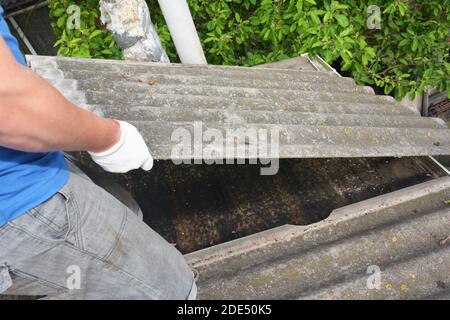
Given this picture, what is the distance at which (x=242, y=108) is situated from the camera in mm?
2449

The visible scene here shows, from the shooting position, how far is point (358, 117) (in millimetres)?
2684

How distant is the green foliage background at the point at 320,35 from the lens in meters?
3.97

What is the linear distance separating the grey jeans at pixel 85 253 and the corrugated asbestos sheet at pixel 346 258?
1.21ft

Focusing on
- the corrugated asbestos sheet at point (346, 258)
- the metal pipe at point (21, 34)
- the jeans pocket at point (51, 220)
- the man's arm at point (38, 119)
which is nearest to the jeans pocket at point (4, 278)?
the jeans pocket at point (51, 220)

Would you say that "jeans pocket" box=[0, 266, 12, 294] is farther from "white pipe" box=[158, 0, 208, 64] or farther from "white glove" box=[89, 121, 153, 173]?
"white pipe" box=[158, 0, 208, 64]

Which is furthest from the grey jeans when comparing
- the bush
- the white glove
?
the bush

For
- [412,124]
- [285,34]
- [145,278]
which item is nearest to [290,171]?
[412,124]

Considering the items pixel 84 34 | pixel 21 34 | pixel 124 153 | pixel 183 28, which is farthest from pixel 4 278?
pixel 21 34

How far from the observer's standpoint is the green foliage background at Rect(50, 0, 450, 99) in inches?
156

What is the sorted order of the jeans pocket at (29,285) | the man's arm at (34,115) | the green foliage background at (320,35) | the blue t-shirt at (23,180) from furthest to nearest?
the green foliage background at (320,35)
the jeans pocket at (29,285)
the blue t-shirt at (23,180)
the man's arm at (34,115)

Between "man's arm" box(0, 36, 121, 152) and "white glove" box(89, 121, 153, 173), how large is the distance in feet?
0.71

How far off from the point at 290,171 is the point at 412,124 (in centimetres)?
101

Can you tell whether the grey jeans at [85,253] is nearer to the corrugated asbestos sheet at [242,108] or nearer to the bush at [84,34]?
the corrugated asbestos sheet at [242,108]
